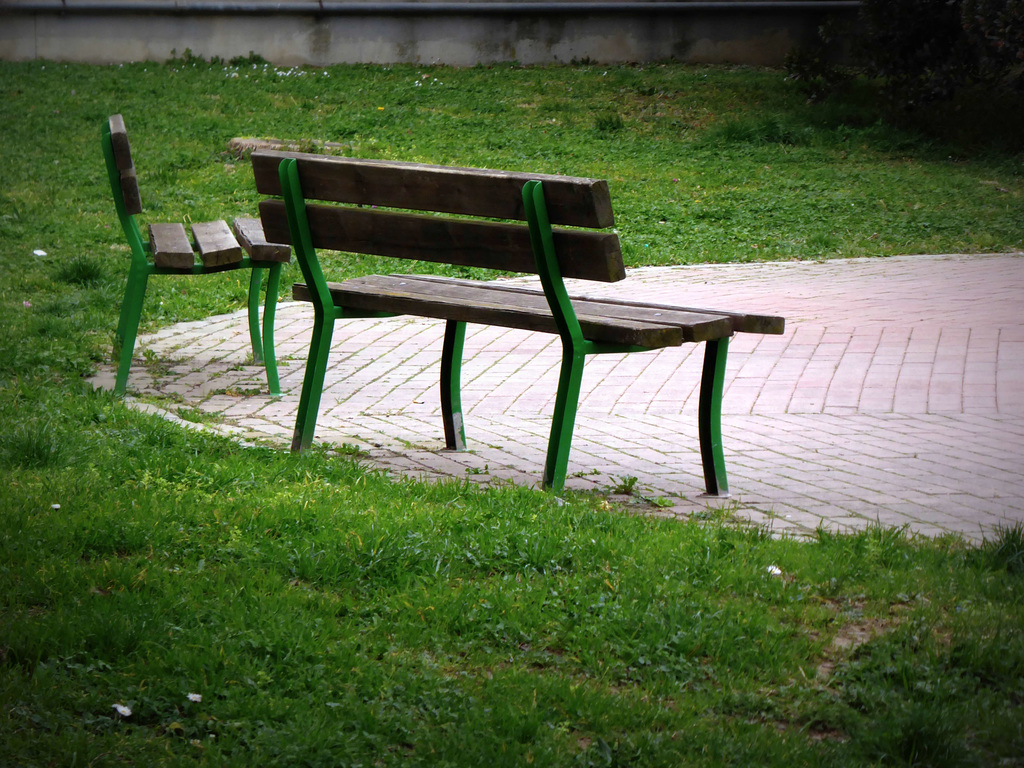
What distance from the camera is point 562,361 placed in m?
4.77

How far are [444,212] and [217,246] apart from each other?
2492 mm

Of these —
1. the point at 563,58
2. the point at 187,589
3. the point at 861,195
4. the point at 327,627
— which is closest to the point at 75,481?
the point at 187,589

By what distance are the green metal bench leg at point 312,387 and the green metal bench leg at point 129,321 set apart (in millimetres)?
1470

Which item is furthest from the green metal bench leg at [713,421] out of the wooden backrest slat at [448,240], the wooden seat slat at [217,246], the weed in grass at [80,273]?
the weed in grass at [80,273]

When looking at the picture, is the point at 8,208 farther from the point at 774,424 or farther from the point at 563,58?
the point at 563,58

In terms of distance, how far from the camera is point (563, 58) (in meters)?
22.2

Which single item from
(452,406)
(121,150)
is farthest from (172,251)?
(452,406)

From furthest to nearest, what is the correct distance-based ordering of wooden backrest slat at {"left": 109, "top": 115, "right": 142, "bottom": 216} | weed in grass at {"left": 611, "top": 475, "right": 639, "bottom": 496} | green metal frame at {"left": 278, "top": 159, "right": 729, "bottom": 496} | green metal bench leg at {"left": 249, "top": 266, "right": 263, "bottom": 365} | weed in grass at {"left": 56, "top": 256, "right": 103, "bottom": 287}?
weed in grass at {"left": 56, "top": 256, "right": 103, "bottom": 287} < green metal bench leg at {"left": 249, "top": 266, "right": 263, "bottom": 365} < wooden backrest slat at {"left": 109, "top": 115, "right": 142, "bottom": 216} < weed in grass at {"left": 611, "top": 475, "right": 639, "bottom": 496} < green metal frame at {"left": 278, "top": 159, "right": 729, "bottom": 496}

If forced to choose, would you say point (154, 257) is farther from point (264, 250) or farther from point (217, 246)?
point (264, 250)

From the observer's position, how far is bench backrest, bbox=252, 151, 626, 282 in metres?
4.21

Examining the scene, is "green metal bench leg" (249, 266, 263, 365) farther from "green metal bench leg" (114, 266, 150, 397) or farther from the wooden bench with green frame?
"green metal bench leg" (114, 266, 150, 397)

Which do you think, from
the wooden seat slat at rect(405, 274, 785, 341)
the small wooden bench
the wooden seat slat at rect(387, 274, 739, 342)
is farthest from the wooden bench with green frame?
the wooden seat slat at rect(405, 274, 785, 341)

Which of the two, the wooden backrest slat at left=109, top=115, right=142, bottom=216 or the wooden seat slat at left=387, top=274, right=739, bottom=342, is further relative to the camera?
the wooden backrest slat at left=109, top=115, right=142, bottom=216

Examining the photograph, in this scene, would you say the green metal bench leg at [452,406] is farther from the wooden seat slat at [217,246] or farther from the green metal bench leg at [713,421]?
the wooden seat slat at [217,246]
